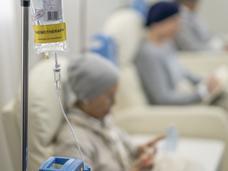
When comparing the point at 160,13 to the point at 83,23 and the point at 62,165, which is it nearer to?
the point at 83,23

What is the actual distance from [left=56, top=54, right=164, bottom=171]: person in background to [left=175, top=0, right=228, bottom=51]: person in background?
2.32 m

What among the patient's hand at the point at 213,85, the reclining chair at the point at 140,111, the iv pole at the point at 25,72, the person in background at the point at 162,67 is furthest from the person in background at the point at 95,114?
the patient's hand at the point at 213,85

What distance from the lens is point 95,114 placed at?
1.99 meters

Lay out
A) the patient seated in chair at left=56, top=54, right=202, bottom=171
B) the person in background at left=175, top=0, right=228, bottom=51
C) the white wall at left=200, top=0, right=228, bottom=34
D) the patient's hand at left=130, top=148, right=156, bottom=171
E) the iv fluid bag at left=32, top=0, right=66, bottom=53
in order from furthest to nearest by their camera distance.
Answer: the white wall at left=200, top=0, right=228, bottom=34 < the person in background at left=175, top=0, right=228, bottom=51 < the patient's hand at left=130, top=148, right=156, bottom=171 < the patient seated in chair at left=56, top=54, right=202, bottom=171 < the iv fluid bag at left=32, top=0, right=66, bottom=53

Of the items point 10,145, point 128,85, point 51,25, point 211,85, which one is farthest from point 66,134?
point 211,85

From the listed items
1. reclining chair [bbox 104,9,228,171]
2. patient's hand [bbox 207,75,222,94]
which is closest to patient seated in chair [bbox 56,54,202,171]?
reclining chair [bbox 104,9,228,171]

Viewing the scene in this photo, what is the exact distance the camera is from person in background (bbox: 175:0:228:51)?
4250mm

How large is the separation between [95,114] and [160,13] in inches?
48.1

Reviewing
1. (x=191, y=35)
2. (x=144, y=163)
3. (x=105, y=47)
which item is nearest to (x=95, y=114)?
(x=144, y=163)

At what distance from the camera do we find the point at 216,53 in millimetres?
4141

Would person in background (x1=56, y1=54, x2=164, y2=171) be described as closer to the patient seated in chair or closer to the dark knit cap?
the patient seated in chair

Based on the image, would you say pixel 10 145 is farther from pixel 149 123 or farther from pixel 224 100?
pixel 224 100

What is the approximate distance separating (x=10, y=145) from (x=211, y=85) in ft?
5.98

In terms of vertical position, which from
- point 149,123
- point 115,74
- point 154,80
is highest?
point 115,74
